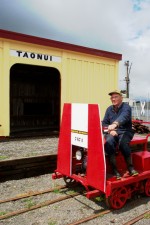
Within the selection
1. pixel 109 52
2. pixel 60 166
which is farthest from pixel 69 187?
pixel 109 52

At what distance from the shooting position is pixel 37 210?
4820mm

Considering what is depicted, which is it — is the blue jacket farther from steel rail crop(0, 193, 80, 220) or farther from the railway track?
steel rail crop(0, 193, 80, 220)

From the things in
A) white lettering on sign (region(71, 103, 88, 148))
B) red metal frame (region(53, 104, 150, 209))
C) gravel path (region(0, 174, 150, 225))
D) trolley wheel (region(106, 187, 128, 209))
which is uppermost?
white lettering on sign (region(71, 103, 88, 148))

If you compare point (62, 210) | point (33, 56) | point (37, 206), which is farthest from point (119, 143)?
point (33, 56)

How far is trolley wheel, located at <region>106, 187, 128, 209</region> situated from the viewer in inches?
190

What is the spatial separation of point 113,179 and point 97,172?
31 centimetres

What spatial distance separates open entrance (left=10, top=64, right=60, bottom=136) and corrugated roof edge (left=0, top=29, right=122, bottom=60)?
2338 millimetres

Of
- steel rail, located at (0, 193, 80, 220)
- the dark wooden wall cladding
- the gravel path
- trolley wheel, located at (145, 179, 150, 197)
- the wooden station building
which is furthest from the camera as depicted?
the wooden station building

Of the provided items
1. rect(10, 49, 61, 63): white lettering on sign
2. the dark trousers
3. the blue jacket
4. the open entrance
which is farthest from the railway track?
the open entrance

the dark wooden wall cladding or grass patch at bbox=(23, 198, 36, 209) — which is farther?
the dark wooden wall cladding

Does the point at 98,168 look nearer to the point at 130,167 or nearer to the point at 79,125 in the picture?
the point at 130,167

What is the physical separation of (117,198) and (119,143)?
3.25 ft

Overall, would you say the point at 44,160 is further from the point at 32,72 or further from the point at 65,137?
the point at 32,72

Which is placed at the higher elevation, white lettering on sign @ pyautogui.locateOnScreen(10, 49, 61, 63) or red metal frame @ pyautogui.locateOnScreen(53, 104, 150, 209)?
white lettering on sign @ pyautogui.locateOnScreen(10, 49, 61, 63)
